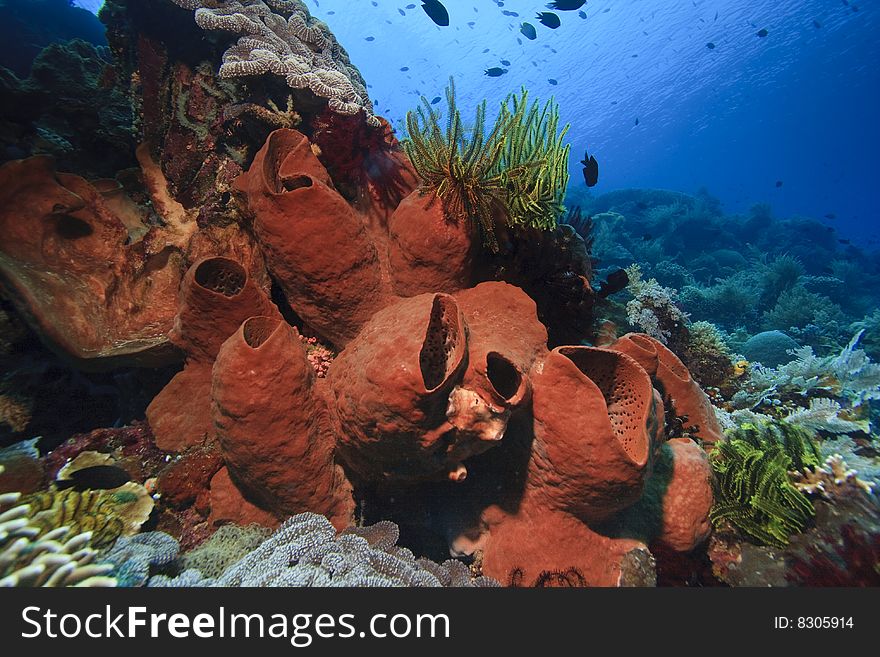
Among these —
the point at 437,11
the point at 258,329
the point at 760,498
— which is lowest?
the point at 760,498

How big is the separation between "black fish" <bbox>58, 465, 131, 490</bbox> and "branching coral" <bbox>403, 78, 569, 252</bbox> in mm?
3486

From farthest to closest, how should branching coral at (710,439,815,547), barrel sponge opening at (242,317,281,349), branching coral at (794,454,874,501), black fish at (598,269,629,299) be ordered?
black fish at (598,269,629,299) < branching coral at (794,454,874,501) < branching coral at (710,439,815,547) < barrel sponge opening at (242,317,281,349)

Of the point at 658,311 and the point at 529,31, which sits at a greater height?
the point at 529,31

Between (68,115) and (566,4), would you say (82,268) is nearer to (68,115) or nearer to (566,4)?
(68,115)

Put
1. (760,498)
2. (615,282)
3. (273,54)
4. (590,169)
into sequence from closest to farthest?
(760,498), (273,54), (615,282), (590,169)

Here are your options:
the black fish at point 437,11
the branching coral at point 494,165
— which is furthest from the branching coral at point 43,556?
the black fish at point 437,11

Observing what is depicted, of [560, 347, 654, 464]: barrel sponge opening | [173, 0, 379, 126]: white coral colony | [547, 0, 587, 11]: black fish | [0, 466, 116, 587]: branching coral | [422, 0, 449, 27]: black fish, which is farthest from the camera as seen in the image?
[547, 0, 587, 11]: black fish

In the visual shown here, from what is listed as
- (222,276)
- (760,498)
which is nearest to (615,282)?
(760,498)

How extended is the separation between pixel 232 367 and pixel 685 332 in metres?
7.32

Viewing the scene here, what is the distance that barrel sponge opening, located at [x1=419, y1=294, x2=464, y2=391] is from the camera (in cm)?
250

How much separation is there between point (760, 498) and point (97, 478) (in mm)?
5629

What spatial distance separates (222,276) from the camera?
10.7ft

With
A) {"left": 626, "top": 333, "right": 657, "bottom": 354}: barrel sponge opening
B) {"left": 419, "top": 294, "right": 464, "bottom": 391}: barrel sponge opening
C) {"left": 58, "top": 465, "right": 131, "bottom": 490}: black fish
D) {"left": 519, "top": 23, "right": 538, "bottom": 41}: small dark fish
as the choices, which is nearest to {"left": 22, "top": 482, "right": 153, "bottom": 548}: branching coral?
{"left": 58, "top": 465, "right": 131, "bottom": 490}: black fish

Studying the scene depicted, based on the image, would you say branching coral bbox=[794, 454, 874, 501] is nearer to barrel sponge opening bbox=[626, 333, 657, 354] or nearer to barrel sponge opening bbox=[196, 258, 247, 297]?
barrel sponge opening bbox=[626, 333, 657, 354]
